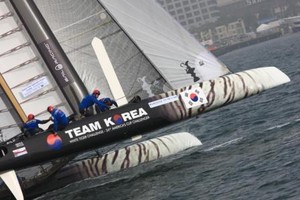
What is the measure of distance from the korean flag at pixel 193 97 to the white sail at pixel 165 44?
0.98m

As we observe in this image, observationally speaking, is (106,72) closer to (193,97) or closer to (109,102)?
(109,102)

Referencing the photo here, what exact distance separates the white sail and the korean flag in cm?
98

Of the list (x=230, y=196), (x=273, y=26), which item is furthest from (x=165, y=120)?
(x=273, y=26)

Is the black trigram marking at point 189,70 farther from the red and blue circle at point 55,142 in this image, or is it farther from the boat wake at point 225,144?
the red and blue circle at point 55,142

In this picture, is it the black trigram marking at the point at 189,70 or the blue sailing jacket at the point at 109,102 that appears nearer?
the blue sailing jacket at the point at 109,102

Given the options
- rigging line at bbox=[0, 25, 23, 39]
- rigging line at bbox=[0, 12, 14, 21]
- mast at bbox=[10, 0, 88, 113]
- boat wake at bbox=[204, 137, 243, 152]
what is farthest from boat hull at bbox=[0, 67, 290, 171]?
rigging line at bbox=[0, 12, 14, 21]

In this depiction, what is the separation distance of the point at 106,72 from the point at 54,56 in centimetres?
199

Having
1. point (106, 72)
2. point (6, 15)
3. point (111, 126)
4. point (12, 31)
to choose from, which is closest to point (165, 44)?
point (106, 72)

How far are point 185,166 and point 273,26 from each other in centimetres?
11842

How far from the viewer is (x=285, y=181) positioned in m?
11.3

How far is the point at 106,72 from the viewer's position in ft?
49.7

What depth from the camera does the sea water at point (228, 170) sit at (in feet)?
38.2

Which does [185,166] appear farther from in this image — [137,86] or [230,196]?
[230,196]

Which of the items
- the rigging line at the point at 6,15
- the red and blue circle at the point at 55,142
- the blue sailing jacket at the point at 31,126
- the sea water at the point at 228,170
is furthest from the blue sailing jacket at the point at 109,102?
the rigging line at the point at 6,15
